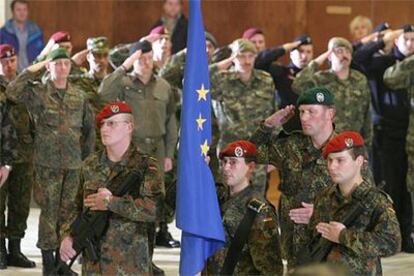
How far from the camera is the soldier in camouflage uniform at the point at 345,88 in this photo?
36.3ft

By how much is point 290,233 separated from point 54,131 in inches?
114

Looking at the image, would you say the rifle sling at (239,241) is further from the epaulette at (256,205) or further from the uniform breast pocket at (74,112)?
the uniform breast pocket at (74,112)

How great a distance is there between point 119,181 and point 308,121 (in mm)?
1295

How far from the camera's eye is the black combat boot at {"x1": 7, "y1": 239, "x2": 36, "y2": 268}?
32.9ft

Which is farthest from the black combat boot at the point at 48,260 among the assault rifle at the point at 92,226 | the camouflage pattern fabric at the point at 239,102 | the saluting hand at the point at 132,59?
the assault rifle at the point at 92,226

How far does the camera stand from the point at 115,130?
704 centimetres

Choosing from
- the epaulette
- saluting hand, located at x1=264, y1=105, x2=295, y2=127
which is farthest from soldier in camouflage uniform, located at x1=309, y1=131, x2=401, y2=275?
saluting hand, located at x1=264, y1=105, x2=295, y2=127

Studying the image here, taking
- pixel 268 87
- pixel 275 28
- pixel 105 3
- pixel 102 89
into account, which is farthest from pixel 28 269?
pixel 275 28

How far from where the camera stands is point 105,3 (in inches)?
620

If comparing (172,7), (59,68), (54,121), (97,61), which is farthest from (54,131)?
(172,7)

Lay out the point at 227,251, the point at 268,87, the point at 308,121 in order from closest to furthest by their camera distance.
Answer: the point at 227,251
the point at 308,121
the point at 268,87

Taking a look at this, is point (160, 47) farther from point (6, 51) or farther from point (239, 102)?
point (6, 51)

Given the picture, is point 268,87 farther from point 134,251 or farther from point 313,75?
point 134,251

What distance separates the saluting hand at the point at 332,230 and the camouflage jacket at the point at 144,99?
430 centimetres
